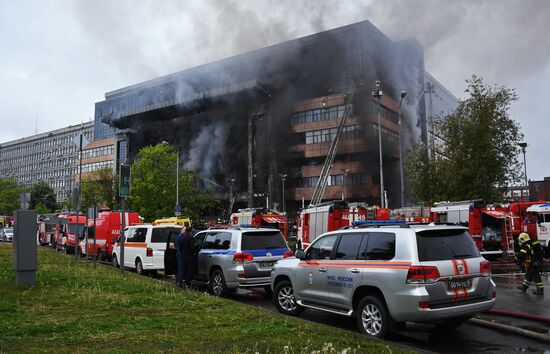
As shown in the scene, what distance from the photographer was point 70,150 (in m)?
115

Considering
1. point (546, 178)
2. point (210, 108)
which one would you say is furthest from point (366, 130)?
point (546, 178)

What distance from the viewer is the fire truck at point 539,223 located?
21422mm

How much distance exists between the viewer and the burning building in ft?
179

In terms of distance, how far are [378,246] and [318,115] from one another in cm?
5634

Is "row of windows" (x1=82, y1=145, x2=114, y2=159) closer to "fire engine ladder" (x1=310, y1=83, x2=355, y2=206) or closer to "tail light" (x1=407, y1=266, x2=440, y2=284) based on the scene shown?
"fire engine ladder" (x1=310, y1=83, x2=355, y2=206)

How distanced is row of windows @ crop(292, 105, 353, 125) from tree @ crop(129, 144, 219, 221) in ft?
76.2

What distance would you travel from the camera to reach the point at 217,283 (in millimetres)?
10891

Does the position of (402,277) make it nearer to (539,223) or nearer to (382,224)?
(382,224)

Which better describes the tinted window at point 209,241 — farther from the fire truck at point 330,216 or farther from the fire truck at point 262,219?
the fire truck at point 262,219

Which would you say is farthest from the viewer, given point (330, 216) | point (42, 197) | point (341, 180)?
point (42, 197)

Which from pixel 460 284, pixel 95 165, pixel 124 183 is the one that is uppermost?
pixel 95 165

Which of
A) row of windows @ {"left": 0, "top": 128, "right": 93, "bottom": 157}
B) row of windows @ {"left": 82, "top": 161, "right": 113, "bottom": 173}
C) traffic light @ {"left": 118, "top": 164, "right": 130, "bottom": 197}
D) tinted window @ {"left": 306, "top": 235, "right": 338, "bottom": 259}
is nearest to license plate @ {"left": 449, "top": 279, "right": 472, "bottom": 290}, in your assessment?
tinted window @ {"left": 306, "top": 235, "right": 338, "bottom": 259}

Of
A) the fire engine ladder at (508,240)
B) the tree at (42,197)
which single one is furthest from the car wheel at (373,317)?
the tree at (42,197)

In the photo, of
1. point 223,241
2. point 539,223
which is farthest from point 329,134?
point 223,241
